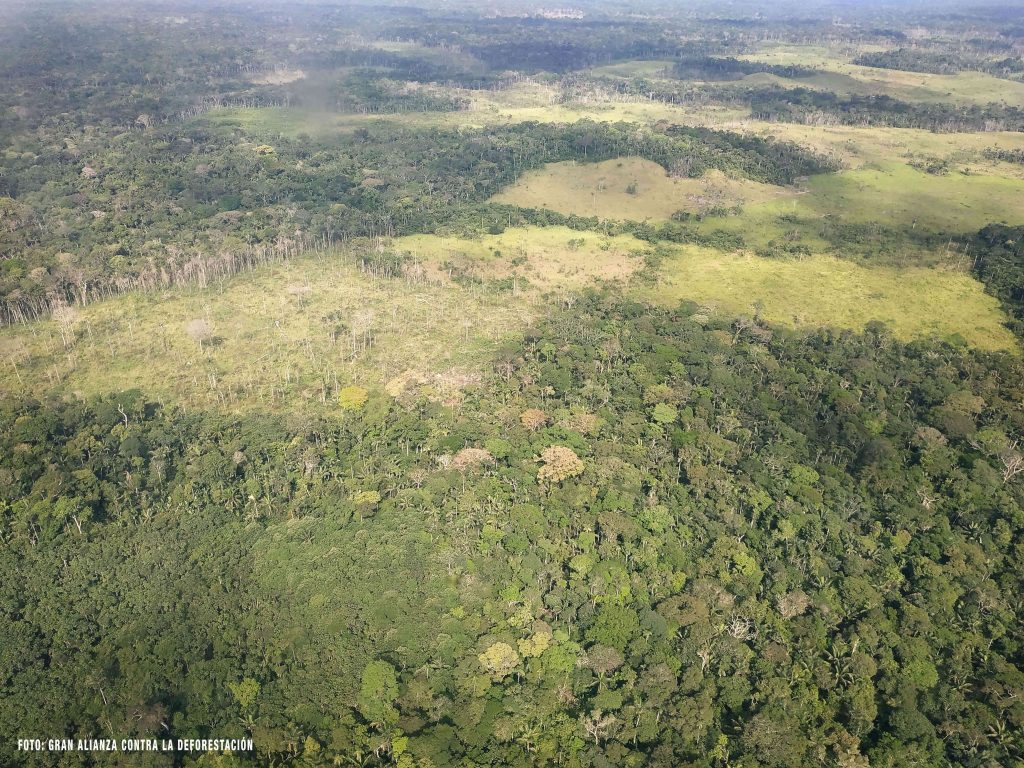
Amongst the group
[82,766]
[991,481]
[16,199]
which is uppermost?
[16,199]

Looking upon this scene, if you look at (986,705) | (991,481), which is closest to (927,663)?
(986,705)

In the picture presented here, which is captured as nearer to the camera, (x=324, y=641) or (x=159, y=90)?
(x=324, y=641)

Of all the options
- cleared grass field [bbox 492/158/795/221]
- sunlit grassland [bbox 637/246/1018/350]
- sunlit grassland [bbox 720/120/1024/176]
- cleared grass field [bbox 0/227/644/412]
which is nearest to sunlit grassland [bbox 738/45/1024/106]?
sunlit grassland [bbox 720/120/1024/176]

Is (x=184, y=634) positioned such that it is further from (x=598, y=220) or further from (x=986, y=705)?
(x=598, y=220)

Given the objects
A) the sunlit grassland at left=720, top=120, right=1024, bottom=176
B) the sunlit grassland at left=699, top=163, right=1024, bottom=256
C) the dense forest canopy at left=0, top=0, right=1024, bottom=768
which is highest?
the sunlit grassland at left=720, top=120, right=1024, bottom=176

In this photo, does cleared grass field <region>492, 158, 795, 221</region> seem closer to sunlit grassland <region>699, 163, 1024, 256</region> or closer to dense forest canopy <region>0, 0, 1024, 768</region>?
dense forest canopy <region>0, 0, 1024, 768</region>

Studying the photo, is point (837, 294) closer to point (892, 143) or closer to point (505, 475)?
point (505, 475)

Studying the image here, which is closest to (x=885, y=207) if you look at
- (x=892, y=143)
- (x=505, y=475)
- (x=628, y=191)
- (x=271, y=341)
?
(x=628, y=191)
